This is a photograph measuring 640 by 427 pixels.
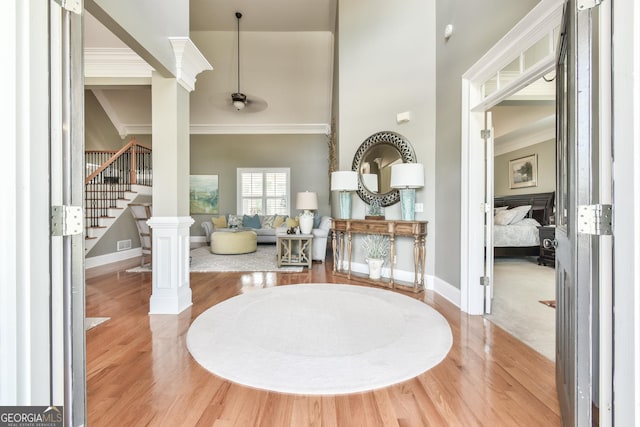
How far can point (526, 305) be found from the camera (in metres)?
2.95

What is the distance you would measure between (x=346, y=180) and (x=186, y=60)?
2.36 meters

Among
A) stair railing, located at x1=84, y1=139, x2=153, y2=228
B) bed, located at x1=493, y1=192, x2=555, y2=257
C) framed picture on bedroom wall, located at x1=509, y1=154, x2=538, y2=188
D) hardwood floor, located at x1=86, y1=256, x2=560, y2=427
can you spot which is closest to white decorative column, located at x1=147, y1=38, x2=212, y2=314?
hardwood floor, located at x1=86, y1=256, x2=560, y2=427

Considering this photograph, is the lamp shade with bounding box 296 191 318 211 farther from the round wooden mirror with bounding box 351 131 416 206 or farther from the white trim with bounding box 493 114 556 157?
the white trim with bounding box 493 114 556 157

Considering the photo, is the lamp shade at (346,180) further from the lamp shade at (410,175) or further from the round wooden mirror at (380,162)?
the lamp shade at (410,175)

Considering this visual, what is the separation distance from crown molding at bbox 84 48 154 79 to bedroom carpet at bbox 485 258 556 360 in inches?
174

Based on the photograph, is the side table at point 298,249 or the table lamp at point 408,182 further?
the side table at point 298,249

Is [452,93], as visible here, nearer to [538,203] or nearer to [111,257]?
[538,203]

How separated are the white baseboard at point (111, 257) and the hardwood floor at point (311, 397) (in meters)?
3.26

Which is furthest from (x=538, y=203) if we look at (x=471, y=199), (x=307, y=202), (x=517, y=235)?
(x=307, y=202)

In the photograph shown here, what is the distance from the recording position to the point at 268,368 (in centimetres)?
171

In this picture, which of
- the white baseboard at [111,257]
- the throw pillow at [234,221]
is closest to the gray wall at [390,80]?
the throw pillow at [234,221]

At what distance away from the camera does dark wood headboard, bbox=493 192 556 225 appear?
224 inches

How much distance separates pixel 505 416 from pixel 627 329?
805 mm

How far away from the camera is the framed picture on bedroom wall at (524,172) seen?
6.52 metres
